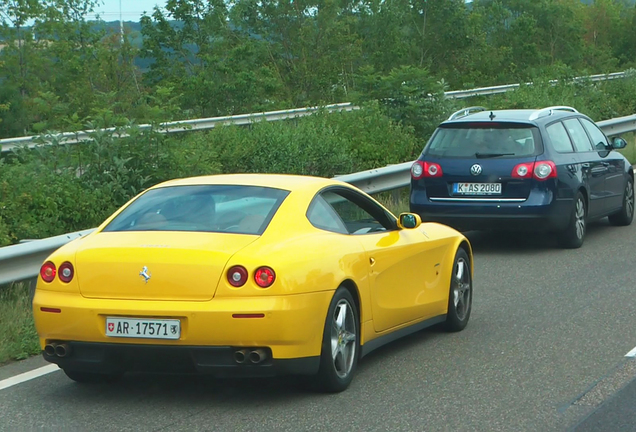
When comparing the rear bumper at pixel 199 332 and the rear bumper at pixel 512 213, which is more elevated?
the rear bumper at pixel 199 332

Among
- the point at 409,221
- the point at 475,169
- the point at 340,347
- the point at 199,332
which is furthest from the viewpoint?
the point at 475,169

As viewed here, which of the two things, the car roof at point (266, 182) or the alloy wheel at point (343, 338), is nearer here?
the alloy wheel at point (343, 338)

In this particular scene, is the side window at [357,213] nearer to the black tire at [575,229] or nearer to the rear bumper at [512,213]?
the rear bumper at [512,213]

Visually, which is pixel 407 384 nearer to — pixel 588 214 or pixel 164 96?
pixel 588 214

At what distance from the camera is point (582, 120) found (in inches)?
577

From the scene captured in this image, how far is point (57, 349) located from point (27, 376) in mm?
1037

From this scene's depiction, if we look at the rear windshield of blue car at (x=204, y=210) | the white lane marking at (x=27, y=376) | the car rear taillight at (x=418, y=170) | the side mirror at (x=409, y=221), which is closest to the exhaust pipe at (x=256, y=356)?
the rear windshield of blue car at (x=204, y=210)

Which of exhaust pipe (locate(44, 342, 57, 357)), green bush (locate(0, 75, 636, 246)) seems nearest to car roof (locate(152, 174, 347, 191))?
exhaust pipe (locate(44, 342, 57, 357))

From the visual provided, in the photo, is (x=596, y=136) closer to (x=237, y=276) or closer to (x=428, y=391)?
(x=428, y=391)

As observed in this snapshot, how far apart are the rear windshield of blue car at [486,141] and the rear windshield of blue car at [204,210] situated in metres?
6.36

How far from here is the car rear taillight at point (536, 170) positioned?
12.9 metres

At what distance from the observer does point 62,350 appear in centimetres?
646

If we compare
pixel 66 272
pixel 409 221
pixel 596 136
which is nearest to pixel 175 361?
pixel 66 272

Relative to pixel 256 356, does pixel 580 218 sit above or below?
below
